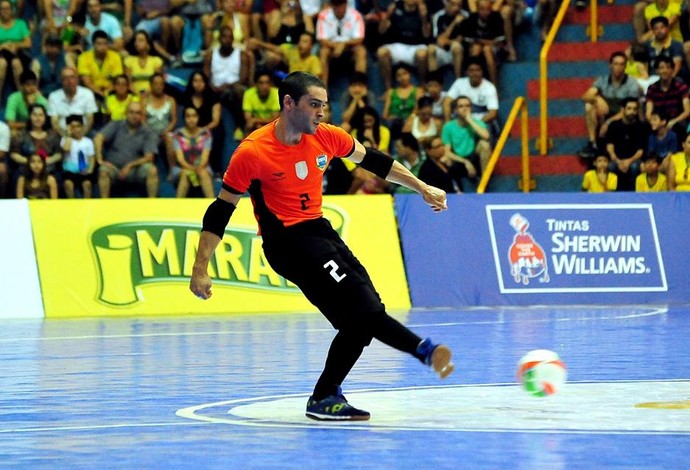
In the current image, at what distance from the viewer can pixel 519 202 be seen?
21.2 metres

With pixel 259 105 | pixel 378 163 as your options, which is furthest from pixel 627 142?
pixel 378 163

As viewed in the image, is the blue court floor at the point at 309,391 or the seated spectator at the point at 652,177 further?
the seated spectator at the point at 652,177

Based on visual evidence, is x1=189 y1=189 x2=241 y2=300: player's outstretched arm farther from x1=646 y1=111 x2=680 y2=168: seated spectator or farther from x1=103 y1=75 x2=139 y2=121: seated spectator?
x1=103 y1=75 x2=139 y2=121: seated spectator

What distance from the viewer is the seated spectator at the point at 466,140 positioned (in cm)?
2397

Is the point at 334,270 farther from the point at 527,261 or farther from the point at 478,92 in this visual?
the point at 478,92

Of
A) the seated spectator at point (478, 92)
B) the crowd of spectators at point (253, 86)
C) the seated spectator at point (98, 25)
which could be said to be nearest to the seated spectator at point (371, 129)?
the crowd of spectators at point (253, 86)

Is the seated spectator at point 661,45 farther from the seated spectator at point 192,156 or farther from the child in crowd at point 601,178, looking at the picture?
the seated spectator at point 192,156

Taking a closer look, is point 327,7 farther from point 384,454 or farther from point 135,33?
point 384,454

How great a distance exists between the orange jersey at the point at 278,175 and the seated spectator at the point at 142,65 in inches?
612

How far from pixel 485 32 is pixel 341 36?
2457mm

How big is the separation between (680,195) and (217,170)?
740 cm

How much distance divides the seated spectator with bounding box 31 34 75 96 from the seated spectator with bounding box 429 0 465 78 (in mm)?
6215

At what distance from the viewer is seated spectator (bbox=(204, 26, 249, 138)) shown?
2467cm

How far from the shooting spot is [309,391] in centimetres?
1112
